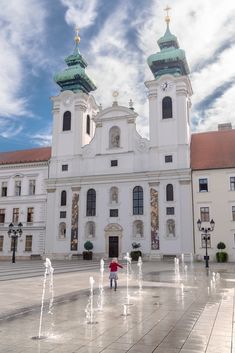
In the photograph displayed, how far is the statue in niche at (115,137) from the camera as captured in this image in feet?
153

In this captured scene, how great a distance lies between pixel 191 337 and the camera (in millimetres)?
7500

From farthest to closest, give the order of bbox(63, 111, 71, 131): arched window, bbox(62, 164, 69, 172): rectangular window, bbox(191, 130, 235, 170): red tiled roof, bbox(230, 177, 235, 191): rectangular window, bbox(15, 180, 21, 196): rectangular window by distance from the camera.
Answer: bbox(63, 111, 71, 131): arched window
bbox(15, 180, 21, 196): rectangular window
bbox(62, 164, 69, 172): rectangular window
bbox(191, 130, 235, 170): red tiled roof
bbox(230, 177, 235, 191): rectangular window

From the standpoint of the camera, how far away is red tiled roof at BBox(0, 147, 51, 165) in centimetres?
5044

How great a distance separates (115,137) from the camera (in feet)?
154


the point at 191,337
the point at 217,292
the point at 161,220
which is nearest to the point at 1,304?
the point at 191,337

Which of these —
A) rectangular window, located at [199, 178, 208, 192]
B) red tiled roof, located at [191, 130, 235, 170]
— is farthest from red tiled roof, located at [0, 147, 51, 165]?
rectangular window, located at [199, 178, 208, 192]

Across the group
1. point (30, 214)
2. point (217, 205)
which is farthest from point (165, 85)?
point (30, 214)

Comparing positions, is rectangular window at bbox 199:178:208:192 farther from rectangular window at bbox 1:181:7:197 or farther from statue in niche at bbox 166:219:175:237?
rectangular window at bbox 1:181:7:197

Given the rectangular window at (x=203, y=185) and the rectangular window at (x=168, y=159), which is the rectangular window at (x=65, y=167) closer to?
the rectangular window at (x=168, y=159)

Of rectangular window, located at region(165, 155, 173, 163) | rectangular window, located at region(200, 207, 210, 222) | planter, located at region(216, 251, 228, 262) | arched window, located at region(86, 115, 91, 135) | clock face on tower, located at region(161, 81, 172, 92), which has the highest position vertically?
clock face on tower, located at region(161, 81, 172, 92)

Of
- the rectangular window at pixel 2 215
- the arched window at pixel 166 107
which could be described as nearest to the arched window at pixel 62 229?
the rectangular window at pixel 2 215

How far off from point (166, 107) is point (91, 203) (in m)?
15.0

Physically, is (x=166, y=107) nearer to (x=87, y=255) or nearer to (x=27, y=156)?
(x=87, y=255)

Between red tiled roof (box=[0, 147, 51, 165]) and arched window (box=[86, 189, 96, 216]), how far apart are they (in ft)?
26.9
